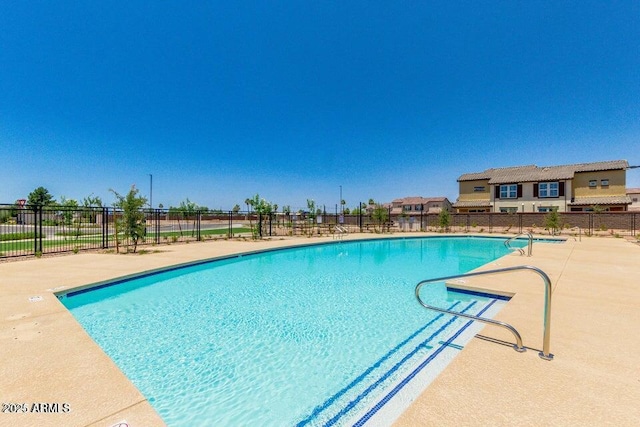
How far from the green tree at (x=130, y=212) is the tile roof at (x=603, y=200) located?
109 feet

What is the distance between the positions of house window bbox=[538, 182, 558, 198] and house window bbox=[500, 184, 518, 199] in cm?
191

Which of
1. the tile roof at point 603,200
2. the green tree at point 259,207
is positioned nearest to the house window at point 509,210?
the tile roof at point 603,200

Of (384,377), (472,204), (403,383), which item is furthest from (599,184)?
(403,383)

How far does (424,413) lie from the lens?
1.85 meters

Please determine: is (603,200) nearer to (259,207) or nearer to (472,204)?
(472,204)

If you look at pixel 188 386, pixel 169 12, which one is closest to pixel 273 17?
pixel 169 12

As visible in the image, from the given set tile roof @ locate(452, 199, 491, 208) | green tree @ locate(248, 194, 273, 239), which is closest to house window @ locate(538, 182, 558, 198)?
tile roof @ locate(452, 199, 491, 208)

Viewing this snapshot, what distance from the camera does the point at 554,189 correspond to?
84.4 ft

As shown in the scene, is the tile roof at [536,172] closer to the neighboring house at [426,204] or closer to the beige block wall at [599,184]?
the beige block wall at [599,184]

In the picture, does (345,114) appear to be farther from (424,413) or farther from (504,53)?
(424,413)

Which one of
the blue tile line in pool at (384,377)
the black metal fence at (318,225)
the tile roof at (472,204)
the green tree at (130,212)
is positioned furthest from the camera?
the tile roof at (472,204)

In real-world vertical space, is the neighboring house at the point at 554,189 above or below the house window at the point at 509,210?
above

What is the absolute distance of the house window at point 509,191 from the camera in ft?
90.8

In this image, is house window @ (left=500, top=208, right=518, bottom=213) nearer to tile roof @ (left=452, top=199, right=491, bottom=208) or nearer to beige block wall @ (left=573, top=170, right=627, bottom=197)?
tile roof @ (left=452, top=199, right=491, bottom=208)
